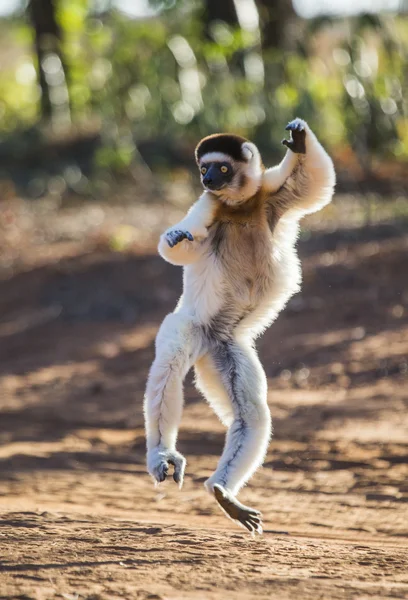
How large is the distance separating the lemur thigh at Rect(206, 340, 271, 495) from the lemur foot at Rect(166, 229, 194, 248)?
728 mm

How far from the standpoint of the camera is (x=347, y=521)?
5980mm

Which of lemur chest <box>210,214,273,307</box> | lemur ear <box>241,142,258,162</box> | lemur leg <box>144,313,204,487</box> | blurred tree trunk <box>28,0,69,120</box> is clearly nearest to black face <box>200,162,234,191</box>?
lemur ear <box>241,142,258,162</box>

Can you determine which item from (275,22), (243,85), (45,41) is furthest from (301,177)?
(45,41)

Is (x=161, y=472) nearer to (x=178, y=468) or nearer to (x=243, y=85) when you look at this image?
(x=178, y=468)

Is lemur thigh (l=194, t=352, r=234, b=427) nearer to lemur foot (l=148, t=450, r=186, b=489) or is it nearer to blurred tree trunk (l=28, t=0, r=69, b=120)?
lemur foot (l=148, t=450, r=186, b=489)

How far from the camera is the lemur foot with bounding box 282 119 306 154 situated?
211 inches

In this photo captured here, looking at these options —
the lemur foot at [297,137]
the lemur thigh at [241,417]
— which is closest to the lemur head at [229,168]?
the lemur foot at [297,137]

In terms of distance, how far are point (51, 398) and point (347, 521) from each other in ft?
16.1

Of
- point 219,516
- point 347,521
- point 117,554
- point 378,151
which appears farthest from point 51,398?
point 378,151

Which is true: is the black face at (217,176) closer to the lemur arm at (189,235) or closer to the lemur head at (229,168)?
the lemur head at (229,168)

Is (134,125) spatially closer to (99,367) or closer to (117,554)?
(99,367)

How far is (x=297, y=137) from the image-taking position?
541cm

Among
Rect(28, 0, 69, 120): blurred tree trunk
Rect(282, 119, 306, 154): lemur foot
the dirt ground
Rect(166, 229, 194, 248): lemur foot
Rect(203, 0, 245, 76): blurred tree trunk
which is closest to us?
the dirt ground

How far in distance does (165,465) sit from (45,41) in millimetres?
21029
